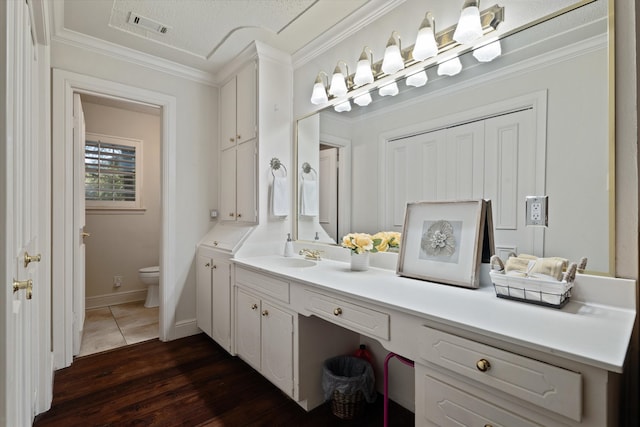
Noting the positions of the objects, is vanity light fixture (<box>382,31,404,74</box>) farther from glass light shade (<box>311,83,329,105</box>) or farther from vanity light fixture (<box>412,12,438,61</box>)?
glass light shade (<box>311,83,329,105</box>)

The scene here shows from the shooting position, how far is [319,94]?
2.30 meters

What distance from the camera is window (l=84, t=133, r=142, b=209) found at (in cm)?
363

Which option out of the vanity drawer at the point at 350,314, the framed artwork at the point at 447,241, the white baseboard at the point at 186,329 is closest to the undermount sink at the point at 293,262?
the vanity drawer at the point at 350,314

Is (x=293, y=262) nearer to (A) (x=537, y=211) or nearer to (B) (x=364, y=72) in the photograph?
(B) (x=364, y=72)

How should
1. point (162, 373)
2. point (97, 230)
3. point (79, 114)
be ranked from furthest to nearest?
point (97, 230), point (79, 114), point (162, 373)

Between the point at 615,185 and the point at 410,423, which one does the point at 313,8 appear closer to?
the point at 615,185

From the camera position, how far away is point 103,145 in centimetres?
370

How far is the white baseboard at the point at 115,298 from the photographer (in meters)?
3.59

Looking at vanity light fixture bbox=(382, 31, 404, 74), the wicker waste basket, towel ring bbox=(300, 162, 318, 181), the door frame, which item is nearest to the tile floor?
the door frame

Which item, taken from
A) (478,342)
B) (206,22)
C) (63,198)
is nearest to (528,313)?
(478,342)

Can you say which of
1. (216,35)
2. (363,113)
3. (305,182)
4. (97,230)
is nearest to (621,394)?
(363,113)

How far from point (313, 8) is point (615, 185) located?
1853 millimetres

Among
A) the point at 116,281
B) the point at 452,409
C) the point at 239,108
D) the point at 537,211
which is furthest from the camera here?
the point at 116,281

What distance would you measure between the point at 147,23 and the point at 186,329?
2474 mm
